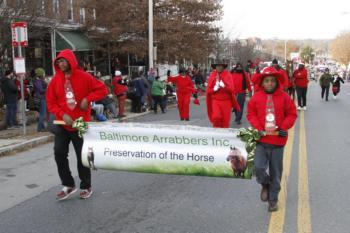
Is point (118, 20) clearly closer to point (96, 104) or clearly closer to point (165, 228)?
point (96, 104)

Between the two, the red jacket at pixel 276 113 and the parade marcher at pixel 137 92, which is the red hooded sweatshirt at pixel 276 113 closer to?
the red jacket at pixel 276 113

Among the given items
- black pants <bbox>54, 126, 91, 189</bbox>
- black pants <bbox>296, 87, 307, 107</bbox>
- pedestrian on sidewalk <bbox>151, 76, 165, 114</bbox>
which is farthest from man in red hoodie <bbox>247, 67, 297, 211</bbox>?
pedestrian on sidewalk <bbox>151, 76, 165, 114</bbox>

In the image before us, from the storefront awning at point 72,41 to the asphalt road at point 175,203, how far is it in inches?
630

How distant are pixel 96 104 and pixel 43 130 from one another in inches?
98.0

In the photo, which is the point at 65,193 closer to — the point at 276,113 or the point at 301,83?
the point at 276,113

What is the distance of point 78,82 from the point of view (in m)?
5.65

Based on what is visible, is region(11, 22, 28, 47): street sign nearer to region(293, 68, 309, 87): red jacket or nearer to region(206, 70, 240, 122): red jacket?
region(206, 70, 240, 122): red jacket

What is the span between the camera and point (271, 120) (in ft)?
16.5

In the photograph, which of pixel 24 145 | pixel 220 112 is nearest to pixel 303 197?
pixel 220 112

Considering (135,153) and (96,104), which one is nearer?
(135,153)

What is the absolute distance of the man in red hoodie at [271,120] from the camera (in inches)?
197

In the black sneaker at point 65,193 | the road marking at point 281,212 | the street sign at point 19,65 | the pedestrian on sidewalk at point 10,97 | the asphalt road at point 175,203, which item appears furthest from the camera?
the pedestrian on sidewalk at point 10,97

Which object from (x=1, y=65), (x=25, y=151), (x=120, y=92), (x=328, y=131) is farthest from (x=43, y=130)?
(x=328, y=131)

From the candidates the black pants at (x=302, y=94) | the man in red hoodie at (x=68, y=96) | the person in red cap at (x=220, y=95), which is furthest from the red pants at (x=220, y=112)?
the black pants at (x=302, y=94)
